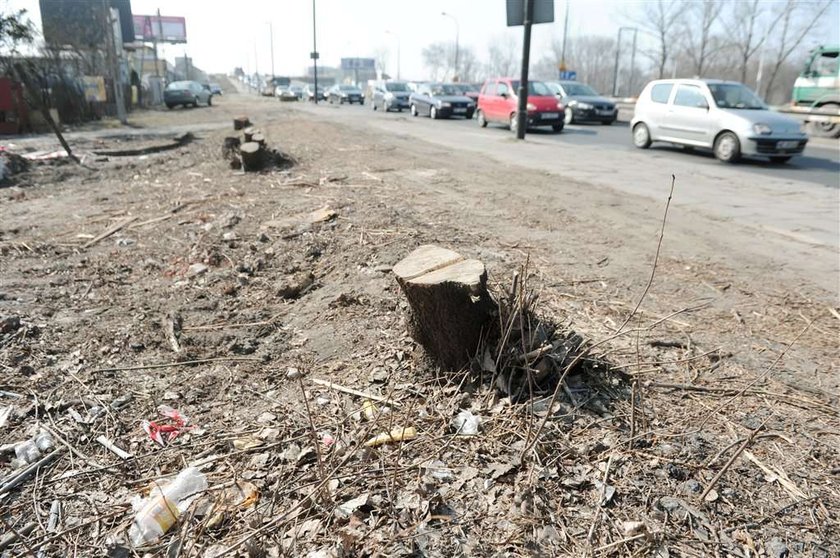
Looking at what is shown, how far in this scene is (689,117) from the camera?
46.1ft

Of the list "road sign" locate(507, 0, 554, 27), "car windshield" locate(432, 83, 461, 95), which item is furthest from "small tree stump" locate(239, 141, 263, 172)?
"car windshield" locate(432, 83, 461, 95)

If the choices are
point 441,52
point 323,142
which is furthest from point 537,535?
point 441,52

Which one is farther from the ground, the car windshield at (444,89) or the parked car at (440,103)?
the car windshield at (444,89)

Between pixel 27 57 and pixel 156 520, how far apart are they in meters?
25.1

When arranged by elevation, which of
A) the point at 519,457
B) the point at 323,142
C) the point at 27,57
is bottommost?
the point at 519,457

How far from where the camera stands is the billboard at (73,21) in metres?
27.0

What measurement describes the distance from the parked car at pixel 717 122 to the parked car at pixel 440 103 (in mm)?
12432

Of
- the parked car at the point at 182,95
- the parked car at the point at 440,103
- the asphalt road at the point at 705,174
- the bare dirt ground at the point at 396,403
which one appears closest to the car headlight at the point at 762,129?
the asphalt road at the point at 705,174

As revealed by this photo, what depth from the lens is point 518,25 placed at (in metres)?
16.3

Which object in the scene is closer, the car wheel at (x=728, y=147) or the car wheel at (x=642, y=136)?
the car wheel at (x=728, y=147)

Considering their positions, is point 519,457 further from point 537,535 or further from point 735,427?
point 735,427

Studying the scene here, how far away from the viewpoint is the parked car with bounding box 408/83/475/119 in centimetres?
2698

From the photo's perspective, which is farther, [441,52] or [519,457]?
[441,52]

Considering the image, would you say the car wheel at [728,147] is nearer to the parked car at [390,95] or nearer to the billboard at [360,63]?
the parked car at [390,95]
